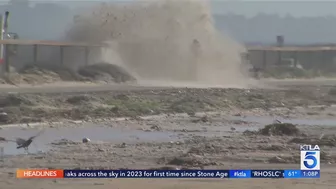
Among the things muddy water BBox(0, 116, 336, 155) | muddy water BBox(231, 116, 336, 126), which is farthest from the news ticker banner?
muddy water BBox(231, 116, 336, 126)

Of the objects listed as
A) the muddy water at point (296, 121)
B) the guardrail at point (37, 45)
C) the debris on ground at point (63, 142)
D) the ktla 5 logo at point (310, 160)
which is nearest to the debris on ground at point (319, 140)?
the ktla 5 logo at point (310, 160)

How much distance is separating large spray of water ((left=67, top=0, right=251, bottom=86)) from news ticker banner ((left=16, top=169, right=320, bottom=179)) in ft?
113

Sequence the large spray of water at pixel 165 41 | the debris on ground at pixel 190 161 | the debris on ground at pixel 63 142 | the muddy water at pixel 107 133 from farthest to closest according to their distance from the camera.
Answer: the large spray of water at pixel 165 41
the debris on ground at pixel 63 142
the muddy water at pixel 107 133
the debris on ground at pixel 190 161

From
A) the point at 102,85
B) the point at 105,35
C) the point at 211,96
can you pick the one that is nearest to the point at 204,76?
the point at 105,35

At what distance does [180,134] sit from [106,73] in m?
23.6

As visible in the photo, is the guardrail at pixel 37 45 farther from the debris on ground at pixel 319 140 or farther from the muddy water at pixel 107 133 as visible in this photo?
the debris on ground at pixel 319 140

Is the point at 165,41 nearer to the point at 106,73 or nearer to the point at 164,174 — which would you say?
the point at 106,73

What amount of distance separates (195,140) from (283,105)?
15.0m

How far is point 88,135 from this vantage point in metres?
19.6

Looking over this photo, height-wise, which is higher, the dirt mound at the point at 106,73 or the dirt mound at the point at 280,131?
the dirt mound at the point at 106,73

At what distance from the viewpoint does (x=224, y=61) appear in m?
50.8

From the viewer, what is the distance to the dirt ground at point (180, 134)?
41.3 feet

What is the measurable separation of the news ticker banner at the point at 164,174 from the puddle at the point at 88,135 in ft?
13.9


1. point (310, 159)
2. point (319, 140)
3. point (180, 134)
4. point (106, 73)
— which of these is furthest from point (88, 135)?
point (106, 73)
